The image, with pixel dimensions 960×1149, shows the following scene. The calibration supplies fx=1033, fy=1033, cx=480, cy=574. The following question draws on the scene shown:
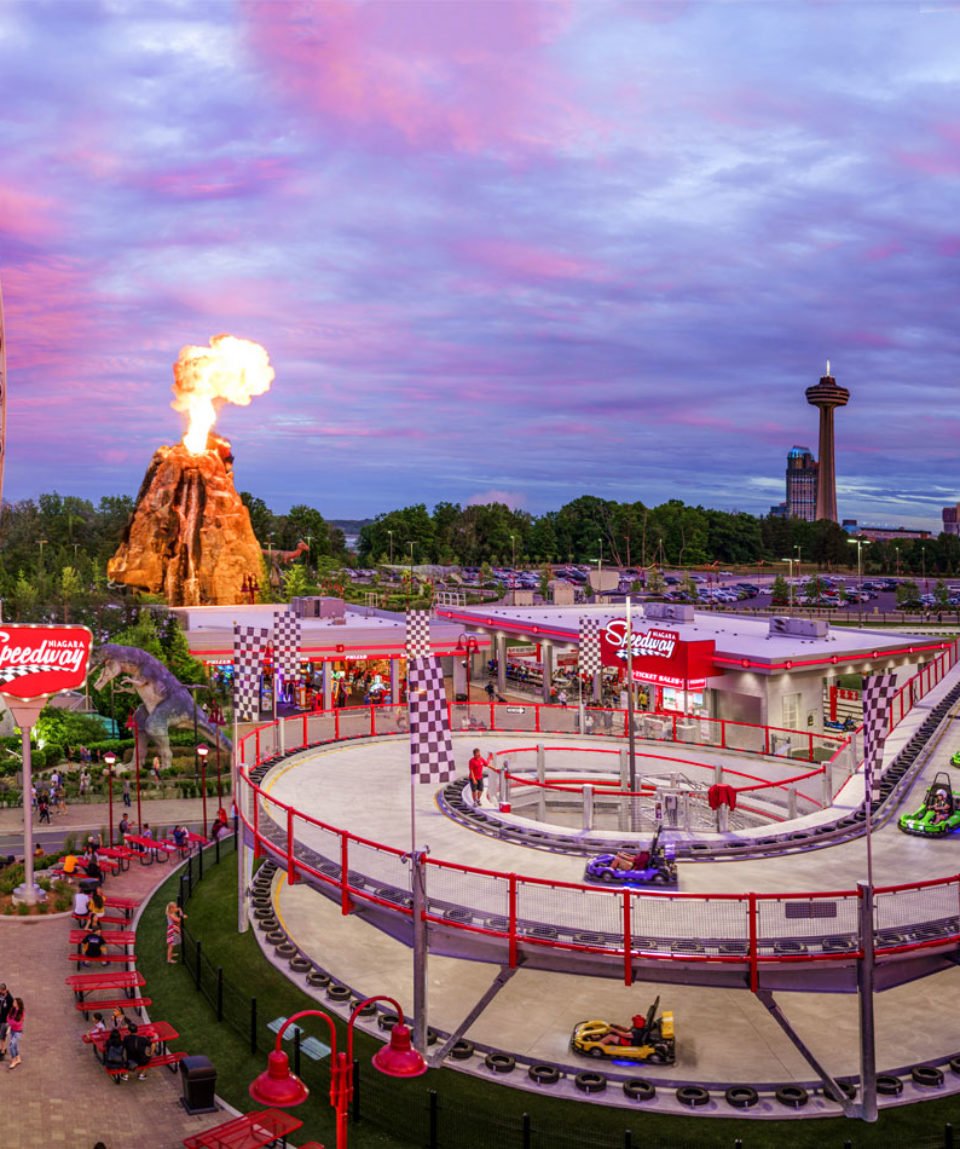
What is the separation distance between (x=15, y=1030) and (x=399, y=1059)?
506 inches

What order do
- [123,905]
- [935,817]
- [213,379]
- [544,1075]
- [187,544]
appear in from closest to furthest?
[544,1075] < [935,817] < [123,905] < [187,544] < [213,379]

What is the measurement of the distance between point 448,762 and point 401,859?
3683mm

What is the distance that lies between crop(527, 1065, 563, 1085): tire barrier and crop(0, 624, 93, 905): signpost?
20.3 meters

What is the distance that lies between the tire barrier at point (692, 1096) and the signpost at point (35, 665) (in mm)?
23266

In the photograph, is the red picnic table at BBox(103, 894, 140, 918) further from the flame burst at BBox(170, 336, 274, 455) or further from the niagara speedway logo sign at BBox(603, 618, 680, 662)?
the flame burst at BBox(170, 336, 274, 455)

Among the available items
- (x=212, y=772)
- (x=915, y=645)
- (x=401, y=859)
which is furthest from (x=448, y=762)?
(x=915, y=645)

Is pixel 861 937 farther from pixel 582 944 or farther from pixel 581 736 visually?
pixel 581 736

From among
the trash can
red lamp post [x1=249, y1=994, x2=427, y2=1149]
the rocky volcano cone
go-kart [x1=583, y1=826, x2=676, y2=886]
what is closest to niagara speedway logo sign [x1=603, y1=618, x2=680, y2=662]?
go-kart [x1=583, y1=826, x2=676, y2=886]

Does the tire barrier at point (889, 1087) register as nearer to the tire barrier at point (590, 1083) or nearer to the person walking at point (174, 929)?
the tire barrier at point (590, 1083)

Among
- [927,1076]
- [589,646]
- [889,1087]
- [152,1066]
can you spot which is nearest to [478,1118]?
[152,1066]

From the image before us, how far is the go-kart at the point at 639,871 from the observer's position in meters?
23.5

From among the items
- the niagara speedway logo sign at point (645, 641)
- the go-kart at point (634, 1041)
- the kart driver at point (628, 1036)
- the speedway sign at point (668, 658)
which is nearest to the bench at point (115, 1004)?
the go-kart at point (634, 1041)

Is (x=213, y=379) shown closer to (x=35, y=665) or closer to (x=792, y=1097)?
(x=35, y=665)

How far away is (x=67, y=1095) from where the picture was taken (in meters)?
21.8
